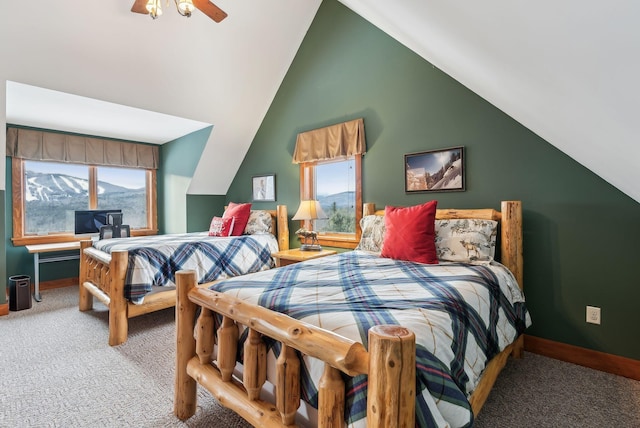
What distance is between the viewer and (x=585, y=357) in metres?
2.25

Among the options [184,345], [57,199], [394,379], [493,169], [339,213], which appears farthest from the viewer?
[57,199]

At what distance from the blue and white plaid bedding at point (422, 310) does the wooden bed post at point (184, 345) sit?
0.16 metres

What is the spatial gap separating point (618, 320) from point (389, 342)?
A: 2.31 meters

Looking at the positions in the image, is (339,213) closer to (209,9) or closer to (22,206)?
(209,9)

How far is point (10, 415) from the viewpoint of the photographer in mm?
1739

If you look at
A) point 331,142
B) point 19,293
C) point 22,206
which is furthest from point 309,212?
point 22,206

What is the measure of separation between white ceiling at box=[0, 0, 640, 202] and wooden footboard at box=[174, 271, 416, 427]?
97cm

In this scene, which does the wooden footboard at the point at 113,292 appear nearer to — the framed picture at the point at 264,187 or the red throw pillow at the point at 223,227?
the red throw pillow at the point at 223,227

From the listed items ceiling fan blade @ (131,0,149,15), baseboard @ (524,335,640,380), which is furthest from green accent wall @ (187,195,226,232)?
baseboard @ (524,335,640,380)

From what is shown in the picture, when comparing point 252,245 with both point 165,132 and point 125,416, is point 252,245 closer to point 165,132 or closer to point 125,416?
point 125,416

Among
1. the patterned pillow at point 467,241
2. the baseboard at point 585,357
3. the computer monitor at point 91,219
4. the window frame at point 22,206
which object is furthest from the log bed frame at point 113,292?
the baseboard at point 585,357

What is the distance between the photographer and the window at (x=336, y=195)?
355cm

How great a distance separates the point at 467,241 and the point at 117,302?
2.87 meters

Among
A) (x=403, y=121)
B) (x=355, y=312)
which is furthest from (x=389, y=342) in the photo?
(x=403, y=121)
